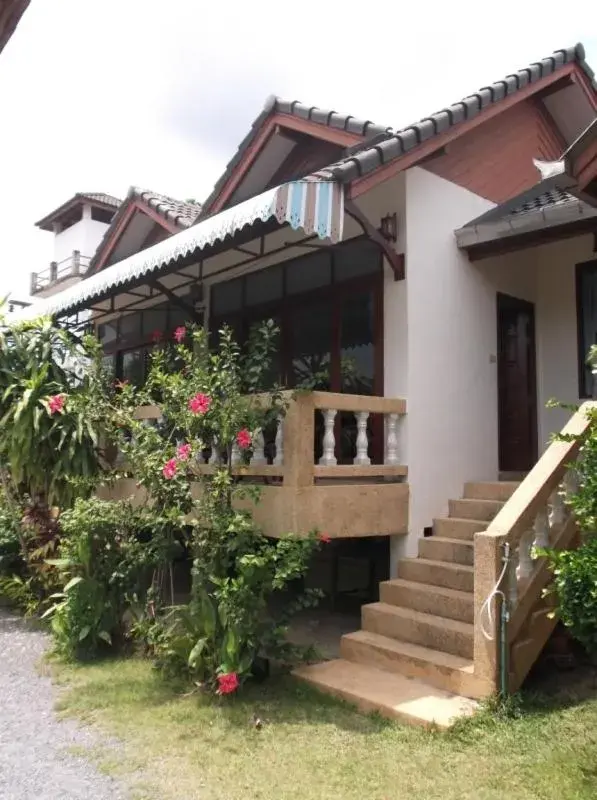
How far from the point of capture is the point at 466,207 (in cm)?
844

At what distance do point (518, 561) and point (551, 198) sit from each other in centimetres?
499

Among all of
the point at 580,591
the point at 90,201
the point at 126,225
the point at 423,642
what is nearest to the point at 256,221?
the point at 423,642

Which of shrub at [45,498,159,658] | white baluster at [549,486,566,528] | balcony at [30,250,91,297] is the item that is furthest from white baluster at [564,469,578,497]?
balcony at [30,250,91,297]

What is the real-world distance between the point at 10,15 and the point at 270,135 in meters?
7.28

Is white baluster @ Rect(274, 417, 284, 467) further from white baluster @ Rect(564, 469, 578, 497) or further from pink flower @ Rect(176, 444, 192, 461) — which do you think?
white baluster @ Rect(564, 469, 578, 497)

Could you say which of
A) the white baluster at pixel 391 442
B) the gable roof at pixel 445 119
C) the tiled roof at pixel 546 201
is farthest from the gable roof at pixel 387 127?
the white baluster at pixel 391 442

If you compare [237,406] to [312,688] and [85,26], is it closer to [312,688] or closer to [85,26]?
[312,688]

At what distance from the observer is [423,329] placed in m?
7.60

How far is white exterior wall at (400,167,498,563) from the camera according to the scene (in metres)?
7.45

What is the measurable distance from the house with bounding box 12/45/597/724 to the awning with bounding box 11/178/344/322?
0.02 m

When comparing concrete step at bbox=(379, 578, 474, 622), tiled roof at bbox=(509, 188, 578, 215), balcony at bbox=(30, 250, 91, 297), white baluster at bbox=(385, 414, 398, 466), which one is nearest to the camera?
concrete step at bbox=(379, 578, 474, 622)

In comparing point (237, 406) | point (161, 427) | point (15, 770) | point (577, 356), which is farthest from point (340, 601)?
point (15, 770)

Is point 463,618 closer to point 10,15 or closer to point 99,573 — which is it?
point 99,573

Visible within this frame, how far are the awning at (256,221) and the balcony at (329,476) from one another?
157cm
